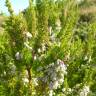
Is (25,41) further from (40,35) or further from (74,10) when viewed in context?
(74,10)

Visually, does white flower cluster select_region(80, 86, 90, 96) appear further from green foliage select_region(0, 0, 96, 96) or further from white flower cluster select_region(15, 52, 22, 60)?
white flower cluster select_region(15, 52, 22, 60)

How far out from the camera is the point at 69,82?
6.40 m

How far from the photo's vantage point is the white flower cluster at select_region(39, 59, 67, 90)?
219 inches

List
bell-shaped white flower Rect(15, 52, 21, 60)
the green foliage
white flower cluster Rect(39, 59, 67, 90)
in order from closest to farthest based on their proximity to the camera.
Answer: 1. white flower cluster Rect(39, 59, 67, 90)
2. the green foliage
3. bell-shaped white flower Rect(15, 52, 21, 60)

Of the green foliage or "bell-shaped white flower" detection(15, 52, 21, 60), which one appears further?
"bell-shaped white flower" detection(15, 52, 21, 60)

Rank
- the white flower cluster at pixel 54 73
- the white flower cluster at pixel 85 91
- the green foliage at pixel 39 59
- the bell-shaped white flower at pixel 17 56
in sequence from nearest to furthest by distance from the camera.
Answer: the white flower cluster at pixel 54 73 → the green foliage at pixel 39 59 → the bell-shaped white flower at pixel 17 56 → the white flower cluster at pixel 85 91

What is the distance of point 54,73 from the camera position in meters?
5.62

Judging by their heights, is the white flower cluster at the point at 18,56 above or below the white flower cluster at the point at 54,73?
above

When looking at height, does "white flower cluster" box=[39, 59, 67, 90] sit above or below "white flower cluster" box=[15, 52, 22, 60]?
below

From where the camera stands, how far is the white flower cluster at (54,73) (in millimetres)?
5567

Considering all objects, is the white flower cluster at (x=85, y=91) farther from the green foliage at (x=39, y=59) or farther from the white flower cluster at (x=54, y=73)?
the white flower cluster at (x=54, y=73)

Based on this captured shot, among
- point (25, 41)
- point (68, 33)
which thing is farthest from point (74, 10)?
point (25, 41)

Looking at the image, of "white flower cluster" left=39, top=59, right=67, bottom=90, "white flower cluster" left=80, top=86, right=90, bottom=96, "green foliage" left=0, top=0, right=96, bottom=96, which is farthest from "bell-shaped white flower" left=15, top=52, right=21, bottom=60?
"white flower cluster" left=80, top=86, right=90, bottom=96

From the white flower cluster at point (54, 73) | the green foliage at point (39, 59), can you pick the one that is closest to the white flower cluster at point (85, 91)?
the green foliage at point (39, 59)
